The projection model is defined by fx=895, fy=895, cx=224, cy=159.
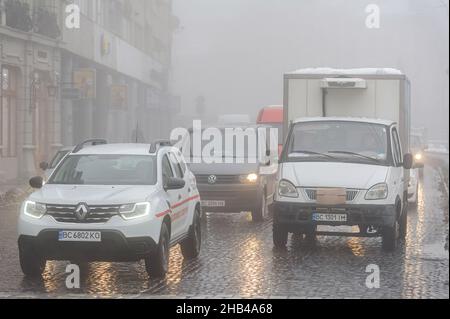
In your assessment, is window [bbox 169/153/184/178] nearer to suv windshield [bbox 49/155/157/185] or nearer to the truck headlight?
suv windshield [bbox 49/155/157/185]

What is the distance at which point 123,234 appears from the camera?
388 inches

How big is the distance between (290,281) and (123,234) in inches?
78.9

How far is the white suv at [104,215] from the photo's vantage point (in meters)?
9.88

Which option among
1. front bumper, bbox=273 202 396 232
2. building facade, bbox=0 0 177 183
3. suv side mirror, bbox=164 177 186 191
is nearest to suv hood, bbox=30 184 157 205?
suv side mirror, bbox=164 177 186 191

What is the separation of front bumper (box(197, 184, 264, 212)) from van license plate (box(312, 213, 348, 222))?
456 centimetres

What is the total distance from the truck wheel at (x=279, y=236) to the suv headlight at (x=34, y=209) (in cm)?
409

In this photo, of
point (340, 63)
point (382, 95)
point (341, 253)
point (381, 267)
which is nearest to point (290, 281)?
point (381, 267)

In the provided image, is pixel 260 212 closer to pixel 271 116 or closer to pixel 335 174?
pixel 335 174

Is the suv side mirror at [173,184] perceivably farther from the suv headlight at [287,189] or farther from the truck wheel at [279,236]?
the truck wheel at [279,236]

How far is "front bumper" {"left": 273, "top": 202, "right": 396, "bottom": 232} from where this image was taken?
41.1ft

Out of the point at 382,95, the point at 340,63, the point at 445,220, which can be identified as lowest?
the point at 445,220
